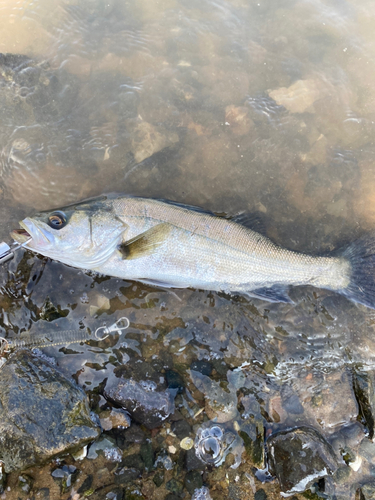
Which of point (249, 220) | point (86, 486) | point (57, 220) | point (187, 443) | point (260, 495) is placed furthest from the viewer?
point (249, 220)

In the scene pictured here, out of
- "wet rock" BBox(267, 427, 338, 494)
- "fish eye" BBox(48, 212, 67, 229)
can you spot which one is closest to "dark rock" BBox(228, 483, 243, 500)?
"wet rock" BBox(267, 427, 338, 494)

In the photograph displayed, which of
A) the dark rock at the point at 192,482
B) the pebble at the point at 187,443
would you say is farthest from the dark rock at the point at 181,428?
the dark rock at the point at 192,482

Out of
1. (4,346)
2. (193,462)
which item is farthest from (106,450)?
(4,346)

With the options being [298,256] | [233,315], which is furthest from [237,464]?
[298,256]

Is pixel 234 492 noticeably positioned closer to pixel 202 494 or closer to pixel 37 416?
pixel 202 494

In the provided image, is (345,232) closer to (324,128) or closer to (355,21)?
(324,128)

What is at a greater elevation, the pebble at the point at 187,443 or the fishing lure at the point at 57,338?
the fishing lure at the point at 57,338

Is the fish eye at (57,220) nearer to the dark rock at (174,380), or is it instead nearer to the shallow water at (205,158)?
the shallow water at (205,158)
